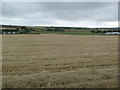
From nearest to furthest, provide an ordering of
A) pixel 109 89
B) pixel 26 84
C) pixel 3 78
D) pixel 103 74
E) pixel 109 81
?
pixel 109 89, pixel 26 84, pixel 109 81, pixel 3 78, pixel 103 74

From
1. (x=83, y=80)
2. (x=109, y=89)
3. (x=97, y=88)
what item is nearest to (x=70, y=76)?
(x=83, y=80)

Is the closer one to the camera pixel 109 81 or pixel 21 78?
pixel 109 81

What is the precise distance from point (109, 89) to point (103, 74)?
1358 mm

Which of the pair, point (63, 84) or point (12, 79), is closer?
point (63, 84)

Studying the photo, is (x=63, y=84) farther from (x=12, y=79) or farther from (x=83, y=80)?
(x=12, y=79)

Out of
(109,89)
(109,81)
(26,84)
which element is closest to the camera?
(109,89)

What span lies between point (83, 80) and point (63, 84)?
89 cm

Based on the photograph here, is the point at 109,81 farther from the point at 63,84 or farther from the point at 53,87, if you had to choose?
the point at 53,87

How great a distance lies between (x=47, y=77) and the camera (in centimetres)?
508

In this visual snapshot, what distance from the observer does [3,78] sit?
4.98 metres

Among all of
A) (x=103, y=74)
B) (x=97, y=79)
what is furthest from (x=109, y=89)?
(x=103, y=74)

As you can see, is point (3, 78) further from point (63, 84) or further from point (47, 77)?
point (63, 84)

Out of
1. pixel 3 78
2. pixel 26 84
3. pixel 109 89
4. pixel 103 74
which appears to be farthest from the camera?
pixel 103 74

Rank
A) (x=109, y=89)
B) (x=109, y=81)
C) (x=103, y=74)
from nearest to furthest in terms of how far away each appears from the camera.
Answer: (x=109, y=89) < (x=109, y=81) < (x=103, y=74)
